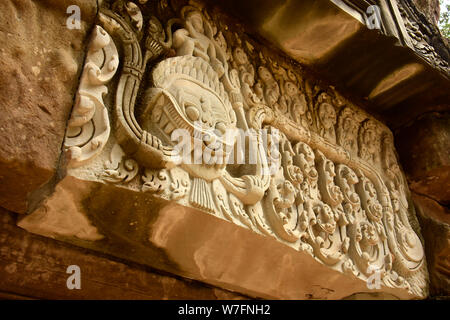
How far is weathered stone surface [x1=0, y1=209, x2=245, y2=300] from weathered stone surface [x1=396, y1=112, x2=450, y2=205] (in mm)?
1687

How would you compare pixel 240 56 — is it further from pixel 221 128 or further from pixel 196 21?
pixel 221 128

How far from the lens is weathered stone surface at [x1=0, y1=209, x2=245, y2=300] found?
1521 millimetres

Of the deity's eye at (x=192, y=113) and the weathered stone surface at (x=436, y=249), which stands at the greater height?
the deity's eye at (x=192, y=113)

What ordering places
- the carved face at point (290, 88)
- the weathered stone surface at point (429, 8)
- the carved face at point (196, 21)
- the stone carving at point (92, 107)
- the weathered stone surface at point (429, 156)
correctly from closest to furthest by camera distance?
the stone carving at point (92, 107) → the carved face at point (196, 21) → the carved face at point (290, 88) → the weathered stone surface at point (429, 156) → the weathered stone surface at point (429, 8)

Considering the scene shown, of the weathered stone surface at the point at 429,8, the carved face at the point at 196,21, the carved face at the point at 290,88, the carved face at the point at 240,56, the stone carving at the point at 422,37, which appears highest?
the weathered stone surface at the point at 429,8

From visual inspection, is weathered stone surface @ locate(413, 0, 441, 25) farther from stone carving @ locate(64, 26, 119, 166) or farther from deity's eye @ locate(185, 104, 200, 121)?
stone carving @ locate(64, 26, 119, 166)

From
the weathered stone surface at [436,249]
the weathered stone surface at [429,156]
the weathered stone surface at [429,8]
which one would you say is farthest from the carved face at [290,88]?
the weathered stone surface at [429,8]

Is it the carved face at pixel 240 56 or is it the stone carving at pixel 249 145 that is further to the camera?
the carved face at pixel 240 56

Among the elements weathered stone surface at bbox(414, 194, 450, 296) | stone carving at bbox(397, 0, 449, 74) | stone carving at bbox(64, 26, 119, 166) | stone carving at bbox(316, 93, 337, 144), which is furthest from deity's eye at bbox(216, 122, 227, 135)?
weathered stone surface at bbox(414, 194, 450, 296)

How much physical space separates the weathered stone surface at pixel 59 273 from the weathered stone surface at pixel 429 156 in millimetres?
1687

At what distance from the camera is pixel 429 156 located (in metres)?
2.82

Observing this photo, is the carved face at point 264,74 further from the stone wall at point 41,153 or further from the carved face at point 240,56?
the stone wall at point 41,153

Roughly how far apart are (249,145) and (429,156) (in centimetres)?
134

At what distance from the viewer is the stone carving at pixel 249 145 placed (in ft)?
5.30
